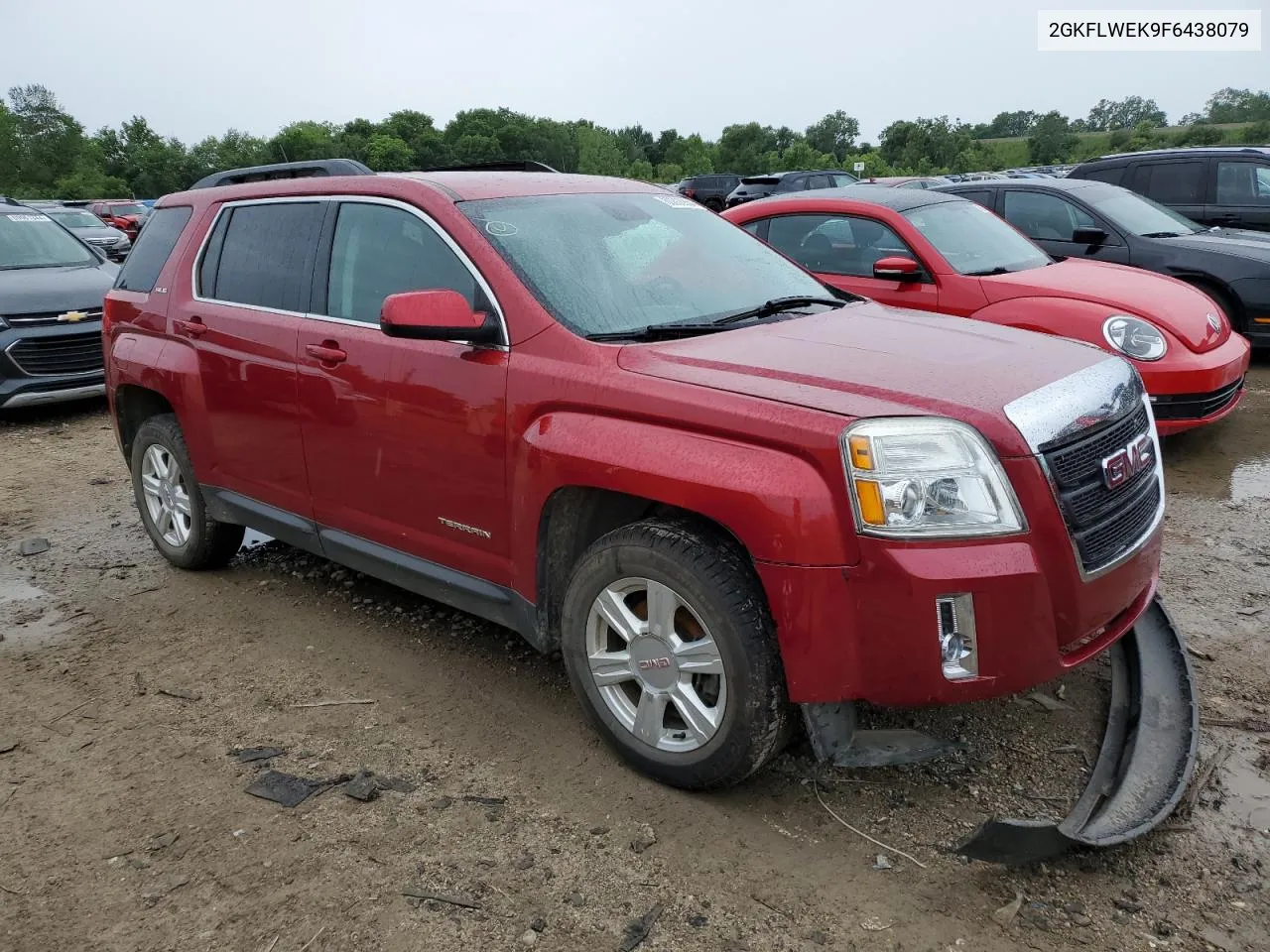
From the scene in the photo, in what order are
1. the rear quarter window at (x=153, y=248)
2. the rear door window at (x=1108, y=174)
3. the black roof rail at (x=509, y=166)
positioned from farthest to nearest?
the rear door window at (x=1108, y=174)
the rear quarter window at (x=153, y=248)
the black roof rail at (x=509, y=166)

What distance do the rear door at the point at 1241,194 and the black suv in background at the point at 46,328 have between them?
10683 mm

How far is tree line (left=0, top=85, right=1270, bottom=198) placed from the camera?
2837 inches

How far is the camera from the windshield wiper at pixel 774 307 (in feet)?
11.2

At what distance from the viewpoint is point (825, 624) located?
8.34ft

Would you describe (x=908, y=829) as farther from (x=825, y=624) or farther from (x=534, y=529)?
(x=534, y=529)

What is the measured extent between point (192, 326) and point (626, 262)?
2191 mm

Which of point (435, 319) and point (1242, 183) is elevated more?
point (1242, 183)

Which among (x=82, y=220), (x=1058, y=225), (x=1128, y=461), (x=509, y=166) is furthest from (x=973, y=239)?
(x=82, y=220)

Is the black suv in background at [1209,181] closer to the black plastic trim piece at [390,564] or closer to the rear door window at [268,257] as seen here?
the rear door window at [268,257]

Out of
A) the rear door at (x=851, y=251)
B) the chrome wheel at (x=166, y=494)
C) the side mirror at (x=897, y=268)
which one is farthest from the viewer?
the rear door at (x=851, y=251)

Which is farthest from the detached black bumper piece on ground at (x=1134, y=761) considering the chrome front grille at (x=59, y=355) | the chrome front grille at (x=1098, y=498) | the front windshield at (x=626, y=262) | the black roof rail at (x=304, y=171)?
the chrome front grille at (x=59, y=355)

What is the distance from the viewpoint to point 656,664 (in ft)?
9.57

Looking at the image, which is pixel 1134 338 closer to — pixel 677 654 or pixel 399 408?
pixel 677 654

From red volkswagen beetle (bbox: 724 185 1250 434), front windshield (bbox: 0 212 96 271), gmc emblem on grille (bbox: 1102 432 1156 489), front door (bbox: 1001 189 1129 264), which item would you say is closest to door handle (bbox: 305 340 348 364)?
gmc emblem on grille (bbox: 1102 432 1156 489)
